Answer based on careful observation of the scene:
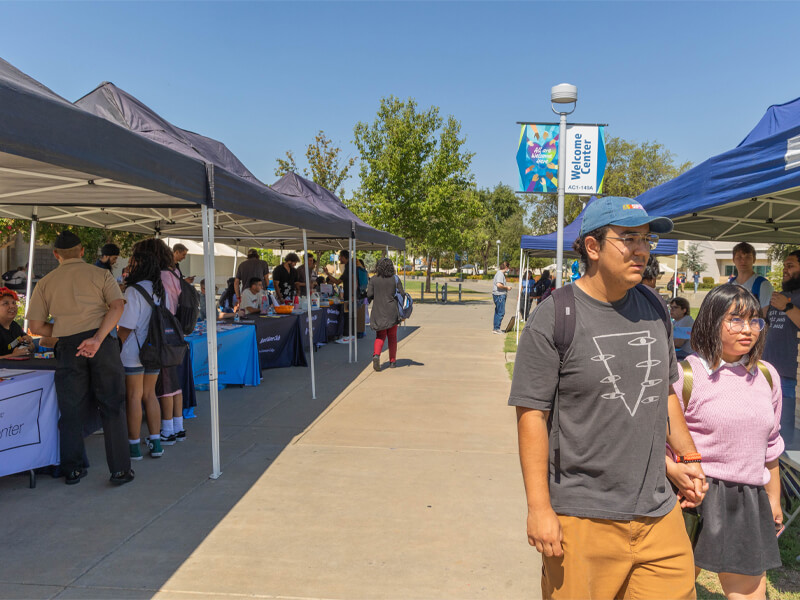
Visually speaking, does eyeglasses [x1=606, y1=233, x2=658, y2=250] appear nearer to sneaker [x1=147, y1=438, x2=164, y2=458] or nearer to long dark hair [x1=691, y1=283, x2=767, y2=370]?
long dark hair [x1=691, y1=283, x2=767, y2=370]

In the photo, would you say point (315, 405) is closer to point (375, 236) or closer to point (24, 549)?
point (24, 549)

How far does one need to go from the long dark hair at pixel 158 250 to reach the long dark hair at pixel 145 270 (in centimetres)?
5

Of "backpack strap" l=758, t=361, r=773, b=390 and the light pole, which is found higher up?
the light pole

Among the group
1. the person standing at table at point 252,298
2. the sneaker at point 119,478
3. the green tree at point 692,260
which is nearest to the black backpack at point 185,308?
the sneaker at point 119,478

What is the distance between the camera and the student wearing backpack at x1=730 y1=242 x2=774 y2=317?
5.16m

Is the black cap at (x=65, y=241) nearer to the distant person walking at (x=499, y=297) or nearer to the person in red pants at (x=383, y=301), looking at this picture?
the person in red pants at (x=383, y=301)

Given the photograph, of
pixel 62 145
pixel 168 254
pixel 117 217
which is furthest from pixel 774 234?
pixel 117 217

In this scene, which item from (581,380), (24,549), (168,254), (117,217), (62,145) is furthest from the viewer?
(117,217)

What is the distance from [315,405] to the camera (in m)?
7.29

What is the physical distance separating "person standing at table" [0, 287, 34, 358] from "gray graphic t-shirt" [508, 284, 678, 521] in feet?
16.5

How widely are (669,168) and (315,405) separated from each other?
40993 mm

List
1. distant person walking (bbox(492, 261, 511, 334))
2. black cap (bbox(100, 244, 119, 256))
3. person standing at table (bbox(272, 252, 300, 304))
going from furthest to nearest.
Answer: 1. distant person walking (bbox(492, 261, 511, 334))
2. person standing at table (bbox(272, 252, 300, 304))
3. black cap (bbox(100, 244, 119, 256))

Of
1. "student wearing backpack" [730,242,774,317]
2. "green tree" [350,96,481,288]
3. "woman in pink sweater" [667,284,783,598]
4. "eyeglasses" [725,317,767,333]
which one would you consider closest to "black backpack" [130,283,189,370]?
"woman in pink sweater" [667,284,783,598]

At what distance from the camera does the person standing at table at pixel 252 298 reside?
9.99 metres
